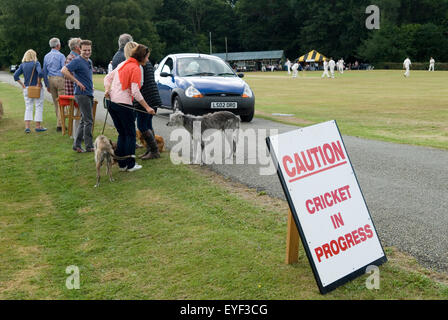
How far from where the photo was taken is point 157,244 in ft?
15.4

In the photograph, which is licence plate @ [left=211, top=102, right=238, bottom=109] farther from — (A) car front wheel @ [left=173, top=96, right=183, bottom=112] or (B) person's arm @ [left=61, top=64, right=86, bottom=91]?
(B) person's arm @ [left=61, top=64, right=86, bottom=91]

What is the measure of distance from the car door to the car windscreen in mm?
338

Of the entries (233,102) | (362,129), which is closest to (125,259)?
(233,102)

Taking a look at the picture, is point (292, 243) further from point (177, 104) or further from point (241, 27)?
point (241, 27)

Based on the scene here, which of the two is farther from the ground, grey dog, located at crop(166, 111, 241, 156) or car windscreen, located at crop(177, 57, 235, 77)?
car windscreen, located at crop(177, 57, 235, 77)

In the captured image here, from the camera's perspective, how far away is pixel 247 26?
115000mm

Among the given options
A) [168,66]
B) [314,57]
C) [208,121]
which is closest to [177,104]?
[168,66]

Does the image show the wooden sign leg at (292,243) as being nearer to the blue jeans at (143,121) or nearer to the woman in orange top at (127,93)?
the woman in orange top at (127,93)

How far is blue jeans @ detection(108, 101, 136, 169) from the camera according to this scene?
23.9 feet

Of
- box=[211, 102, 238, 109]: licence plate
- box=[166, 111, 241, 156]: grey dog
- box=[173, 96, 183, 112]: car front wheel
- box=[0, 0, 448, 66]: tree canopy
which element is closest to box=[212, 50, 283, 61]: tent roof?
box=[0, 0, 448, 66]: tree canopy

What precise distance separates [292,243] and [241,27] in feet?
383

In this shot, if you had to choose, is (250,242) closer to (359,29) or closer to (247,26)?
(359,29)

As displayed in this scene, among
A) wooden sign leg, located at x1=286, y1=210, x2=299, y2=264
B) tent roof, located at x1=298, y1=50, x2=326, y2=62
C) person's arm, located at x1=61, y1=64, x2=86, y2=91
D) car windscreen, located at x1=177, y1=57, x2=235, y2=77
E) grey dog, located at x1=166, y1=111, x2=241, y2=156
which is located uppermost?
tent roof, located at x1=298, y1=50, x2=326, y2=62

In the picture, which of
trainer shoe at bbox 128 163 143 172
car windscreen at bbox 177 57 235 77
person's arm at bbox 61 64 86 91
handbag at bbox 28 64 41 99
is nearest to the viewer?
trainer shoe at bbox 128 163 143 172
